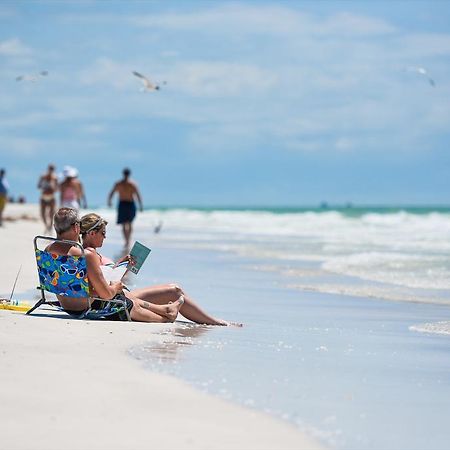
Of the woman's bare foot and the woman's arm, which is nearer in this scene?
the woman's arm

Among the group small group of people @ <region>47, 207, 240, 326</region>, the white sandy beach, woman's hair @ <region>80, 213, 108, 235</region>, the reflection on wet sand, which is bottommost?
the reflection on wet sand

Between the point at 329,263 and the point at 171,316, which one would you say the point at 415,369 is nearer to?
the point at 171,316

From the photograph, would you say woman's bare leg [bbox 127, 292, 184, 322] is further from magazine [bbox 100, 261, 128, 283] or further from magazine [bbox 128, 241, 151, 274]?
magazine [bbox 128, 241, 151, 274]

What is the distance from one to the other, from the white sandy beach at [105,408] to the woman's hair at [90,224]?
1.31 m

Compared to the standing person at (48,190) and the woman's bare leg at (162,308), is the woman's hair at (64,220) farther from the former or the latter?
the standing person at (48,190)

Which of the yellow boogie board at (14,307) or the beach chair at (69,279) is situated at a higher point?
the beach chair at (69,279)

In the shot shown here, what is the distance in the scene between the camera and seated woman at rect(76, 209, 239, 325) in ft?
24.8

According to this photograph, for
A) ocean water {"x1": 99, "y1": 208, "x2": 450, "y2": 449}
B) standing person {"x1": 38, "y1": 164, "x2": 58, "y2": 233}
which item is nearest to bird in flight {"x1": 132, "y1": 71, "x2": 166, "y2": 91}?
ocean water {"x1": 99, "y1": 208, "x2": 450, "y2": 449}

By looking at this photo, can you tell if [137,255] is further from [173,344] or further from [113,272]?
[173,344]

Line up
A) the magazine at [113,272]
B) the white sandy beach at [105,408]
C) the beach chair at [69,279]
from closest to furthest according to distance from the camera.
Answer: the white sandy beach at [105,408] → the beach chair at [69,279] → the magazine at [113,272]

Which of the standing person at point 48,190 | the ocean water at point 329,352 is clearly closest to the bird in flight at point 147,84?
the ocean water at point 329,352

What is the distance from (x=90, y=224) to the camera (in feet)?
25.3

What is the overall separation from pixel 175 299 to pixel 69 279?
3.51ft

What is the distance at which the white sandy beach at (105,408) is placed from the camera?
14.0 ft
